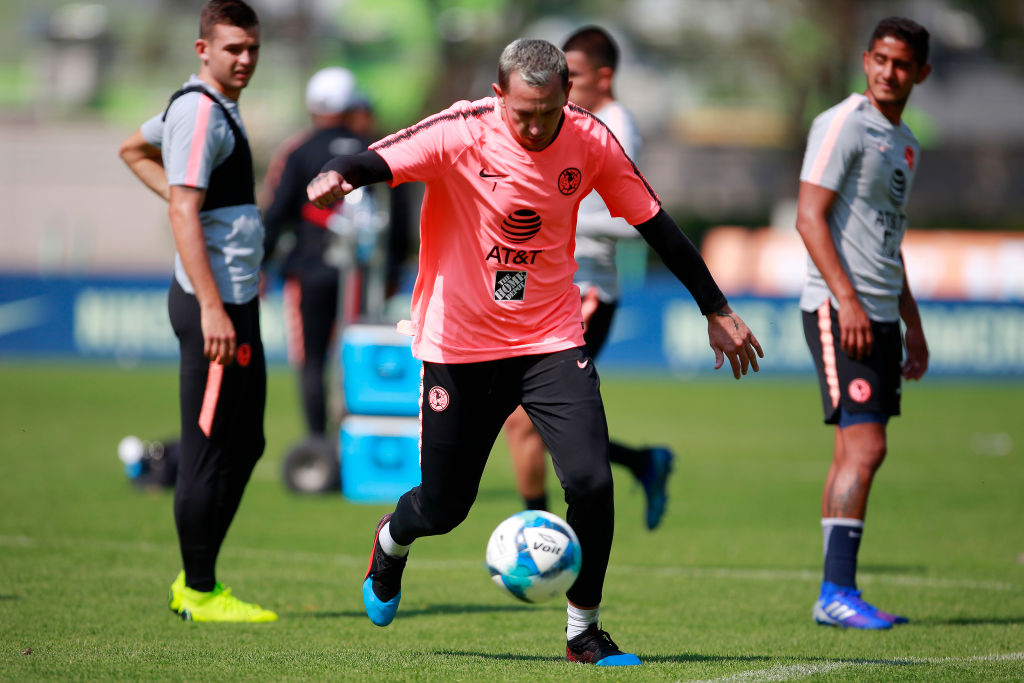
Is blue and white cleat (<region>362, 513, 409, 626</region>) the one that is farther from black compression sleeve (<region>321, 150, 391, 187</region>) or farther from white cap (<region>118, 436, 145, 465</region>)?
white cap (<region>118, 436, 145, 465</region>)

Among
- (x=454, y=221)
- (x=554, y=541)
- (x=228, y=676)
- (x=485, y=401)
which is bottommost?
(x=228, y=676)

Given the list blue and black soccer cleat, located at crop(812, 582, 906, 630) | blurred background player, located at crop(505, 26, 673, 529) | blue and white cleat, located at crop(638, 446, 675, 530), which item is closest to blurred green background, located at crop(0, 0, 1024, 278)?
blue and white cleat, located at crop(638, 446, 675, 530)

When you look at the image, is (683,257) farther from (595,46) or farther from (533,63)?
(595,46)

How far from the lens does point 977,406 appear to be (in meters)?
17.5

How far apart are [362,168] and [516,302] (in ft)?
2.49

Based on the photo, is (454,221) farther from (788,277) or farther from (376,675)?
(788,277)

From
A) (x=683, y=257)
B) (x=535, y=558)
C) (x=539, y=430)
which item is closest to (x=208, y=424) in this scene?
(x=539, y=430)

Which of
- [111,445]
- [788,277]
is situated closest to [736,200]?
[788,277]

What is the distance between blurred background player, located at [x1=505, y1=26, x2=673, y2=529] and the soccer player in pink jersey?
200 centimetres

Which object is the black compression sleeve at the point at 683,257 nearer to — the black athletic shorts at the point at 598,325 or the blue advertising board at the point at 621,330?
the black athletic shorts at the point at 598,325

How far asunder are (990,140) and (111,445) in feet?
143

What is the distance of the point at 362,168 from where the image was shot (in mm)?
4762

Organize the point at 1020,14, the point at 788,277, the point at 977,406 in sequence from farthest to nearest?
the point at 1020,14 < the point at 788,277 < the point at 977,406

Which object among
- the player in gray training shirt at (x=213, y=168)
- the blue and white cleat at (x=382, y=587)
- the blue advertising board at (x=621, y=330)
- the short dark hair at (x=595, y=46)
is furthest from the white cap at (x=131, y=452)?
the blue advertising board at (x=621, y=330)
